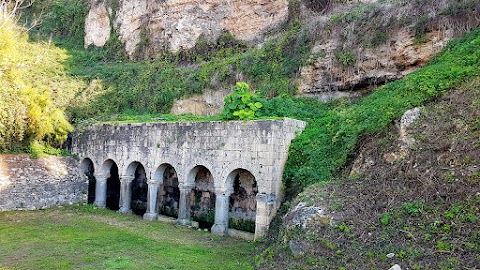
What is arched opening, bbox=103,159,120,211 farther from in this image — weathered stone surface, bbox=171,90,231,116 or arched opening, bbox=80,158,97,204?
weathered stone surface, bbox=171,90,231,116

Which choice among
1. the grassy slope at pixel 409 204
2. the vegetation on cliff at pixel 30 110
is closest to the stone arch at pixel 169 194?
the vegetation on cliff at pixel 30 110

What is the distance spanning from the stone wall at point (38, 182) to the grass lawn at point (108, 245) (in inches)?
42.2

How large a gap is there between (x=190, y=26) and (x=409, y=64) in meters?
14.7

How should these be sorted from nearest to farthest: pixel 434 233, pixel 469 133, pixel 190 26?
1. pixel 434 233
2. pixel 469 133
3. pixel 190 26

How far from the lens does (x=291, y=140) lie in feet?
41.2

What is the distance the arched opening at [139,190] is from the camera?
17906 millimetres

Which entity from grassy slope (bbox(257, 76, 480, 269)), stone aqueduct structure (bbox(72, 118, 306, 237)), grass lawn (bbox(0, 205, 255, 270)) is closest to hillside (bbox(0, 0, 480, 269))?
grassy slope (bbox(257, 76, 480, 269))

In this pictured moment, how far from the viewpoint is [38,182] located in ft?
55.7

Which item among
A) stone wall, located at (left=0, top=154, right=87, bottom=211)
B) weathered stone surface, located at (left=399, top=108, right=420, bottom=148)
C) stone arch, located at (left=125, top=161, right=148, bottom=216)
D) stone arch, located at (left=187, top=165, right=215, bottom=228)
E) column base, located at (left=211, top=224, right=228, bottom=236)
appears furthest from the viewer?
A: stone arch, located at (left=125, top=161, right=148, bottom=216)

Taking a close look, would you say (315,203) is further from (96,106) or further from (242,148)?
(96,106)

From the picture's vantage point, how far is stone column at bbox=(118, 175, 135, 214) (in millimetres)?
16781

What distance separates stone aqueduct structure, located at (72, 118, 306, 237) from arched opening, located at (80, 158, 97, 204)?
241mm

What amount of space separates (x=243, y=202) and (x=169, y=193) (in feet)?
13.0

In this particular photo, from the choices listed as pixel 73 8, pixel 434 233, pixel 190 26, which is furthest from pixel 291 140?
pixel 73 8
